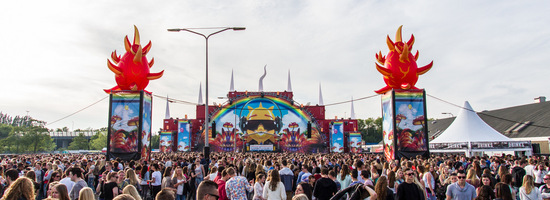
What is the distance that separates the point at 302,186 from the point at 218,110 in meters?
Answer: 49.9

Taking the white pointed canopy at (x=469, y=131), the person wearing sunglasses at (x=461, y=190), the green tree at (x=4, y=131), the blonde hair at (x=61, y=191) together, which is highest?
the green tree at (x=4, y=131)

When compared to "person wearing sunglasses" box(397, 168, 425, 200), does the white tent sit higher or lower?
A: higher

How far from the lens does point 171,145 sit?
56.1 meters

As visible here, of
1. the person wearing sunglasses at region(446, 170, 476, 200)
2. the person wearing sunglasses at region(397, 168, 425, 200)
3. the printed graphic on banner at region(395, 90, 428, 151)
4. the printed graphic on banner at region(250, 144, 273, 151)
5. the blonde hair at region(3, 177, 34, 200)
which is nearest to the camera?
the blonde hair at region(3, 177, 34, 200)

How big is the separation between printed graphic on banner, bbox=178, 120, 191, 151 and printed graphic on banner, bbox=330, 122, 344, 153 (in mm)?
20897

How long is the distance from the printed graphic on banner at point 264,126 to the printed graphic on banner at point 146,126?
1179 inches

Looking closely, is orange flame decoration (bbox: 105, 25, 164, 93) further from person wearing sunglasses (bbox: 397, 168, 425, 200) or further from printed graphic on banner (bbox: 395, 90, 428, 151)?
person wearing sunglasses (bbox: 397, 168, 425, 200)

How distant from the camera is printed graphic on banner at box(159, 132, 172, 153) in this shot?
5559 centimetres

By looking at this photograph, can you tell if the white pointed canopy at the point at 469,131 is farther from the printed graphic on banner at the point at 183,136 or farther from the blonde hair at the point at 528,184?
the printed graphic on banner at the point at 183,136

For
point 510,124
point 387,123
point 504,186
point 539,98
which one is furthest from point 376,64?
point 539,98

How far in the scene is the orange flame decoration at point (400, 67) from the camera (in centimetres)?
2375

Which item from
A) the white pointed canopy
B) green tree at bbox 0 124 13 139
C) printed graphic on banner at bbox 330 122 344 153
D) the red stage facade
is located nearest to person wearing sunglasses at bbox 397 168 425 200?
the white pointed canopy

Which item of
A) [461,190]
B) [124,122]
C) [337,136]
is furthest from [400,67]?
[337,136]

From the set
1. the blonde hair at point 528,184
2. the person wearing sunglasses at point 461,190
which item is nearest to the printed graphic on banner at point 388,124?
the blonde hair at point 528,184
